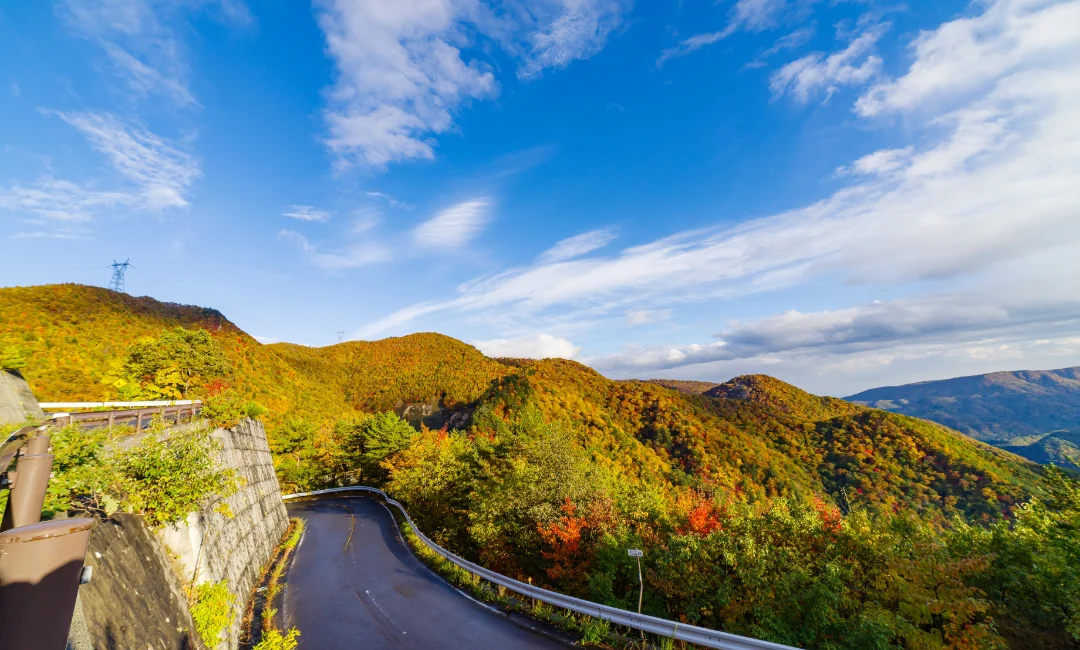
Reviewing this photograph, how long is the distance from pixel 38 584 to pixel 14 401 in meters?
12.8

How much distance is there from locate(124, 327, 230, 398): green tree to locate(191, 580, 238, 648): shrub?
18017 millimetres

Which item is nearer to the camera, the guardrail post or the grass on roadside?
the guardrail post

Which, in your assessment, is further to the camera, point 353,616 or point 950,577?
point 353,616

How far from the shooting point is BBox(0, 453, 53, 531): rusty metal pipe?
247 centimetres

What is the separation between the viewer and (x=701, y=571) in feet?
32.1

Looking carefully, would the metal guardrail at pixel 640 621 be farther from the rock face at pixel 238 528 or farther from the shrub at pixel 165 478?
the shrub at pixel 165 478

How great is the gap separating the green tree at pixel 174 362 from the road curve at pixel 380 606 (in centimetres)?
1369

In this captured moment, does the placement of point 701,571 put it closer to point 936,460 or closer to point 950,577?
point 950,577

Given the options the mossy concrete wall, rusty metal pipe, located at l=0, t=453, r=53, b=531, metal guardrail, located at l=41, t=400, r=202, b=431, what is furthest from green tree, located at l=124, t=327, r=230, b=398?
rusty metal pipe, located at l=0, t=453, r=53, b=531

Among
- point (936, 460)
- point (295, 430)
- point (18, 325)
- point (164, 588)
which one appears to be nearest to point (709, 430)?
point (936, 460)

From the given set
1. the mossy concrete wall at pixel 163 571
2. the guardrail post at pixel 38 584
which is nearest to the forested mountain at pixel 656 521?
the mossy concrete wall at pixel 163 571

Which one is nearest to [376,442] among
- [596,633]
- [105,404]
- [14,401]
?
[105,404]

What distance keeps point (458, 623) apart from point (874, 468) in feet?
357

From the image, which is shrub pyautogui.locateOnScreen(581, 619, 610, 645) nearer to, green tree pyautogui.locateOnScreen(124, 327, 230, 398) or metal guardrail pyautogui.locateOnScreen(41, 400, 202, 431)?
metal guardrail pyautogui.locateOnScreen(41, 400, 202, 431)
